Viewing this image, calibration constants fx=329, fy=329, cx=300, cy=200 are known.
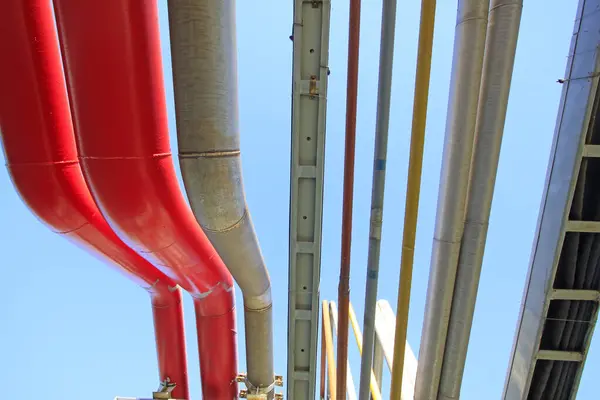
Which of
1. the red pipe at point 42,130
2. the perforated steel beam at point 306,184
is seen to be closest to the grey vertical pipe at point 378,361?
the perforated steel beam at point 306,184

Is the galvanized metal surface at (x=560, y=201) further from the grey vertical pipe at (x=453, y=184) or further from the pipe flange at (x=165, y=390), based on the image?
the pipe flange at (x=165, y=390)

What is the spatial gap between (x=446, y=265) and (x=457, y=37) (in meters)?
1.68

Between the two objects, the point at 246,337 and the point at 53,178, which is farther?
the point at 246,337

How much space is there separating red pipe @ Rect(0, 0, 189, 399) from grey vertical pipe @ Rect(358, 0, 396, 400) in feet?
7.29

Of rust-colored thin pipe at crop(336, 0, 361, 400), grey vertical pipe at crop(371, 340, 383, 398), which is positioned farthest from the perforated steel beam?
grey vertical pipe at crop(371, 340, 383, 398)

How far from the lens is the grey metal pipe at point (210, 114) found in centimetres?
184

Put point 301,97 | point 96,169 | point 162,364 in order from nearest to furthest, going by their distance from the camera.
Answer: point 96,169, point 301,97, point 162,364

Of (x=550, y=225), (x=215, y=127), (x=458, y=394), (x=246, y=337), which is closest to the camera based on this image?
(x=215, y=127)

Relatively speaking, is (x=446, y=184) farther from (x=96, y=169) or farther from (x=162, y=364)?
(x=162, y=364)

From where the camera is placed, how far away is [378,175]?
2480 mm

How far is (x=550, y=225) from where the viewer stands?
8.30 feet

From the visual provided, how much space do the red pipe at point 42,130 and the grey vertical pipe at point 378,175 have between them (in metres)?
2.22

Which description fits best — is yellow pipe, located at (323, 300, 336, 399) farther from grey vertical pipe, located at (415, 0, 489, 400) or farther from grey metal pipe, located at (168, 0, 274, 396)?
grey metal pipe, located at (168, 0, 274, 396)

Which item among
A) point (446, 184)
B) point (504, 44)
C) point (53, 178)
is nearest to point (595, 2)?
point (504, 44)
